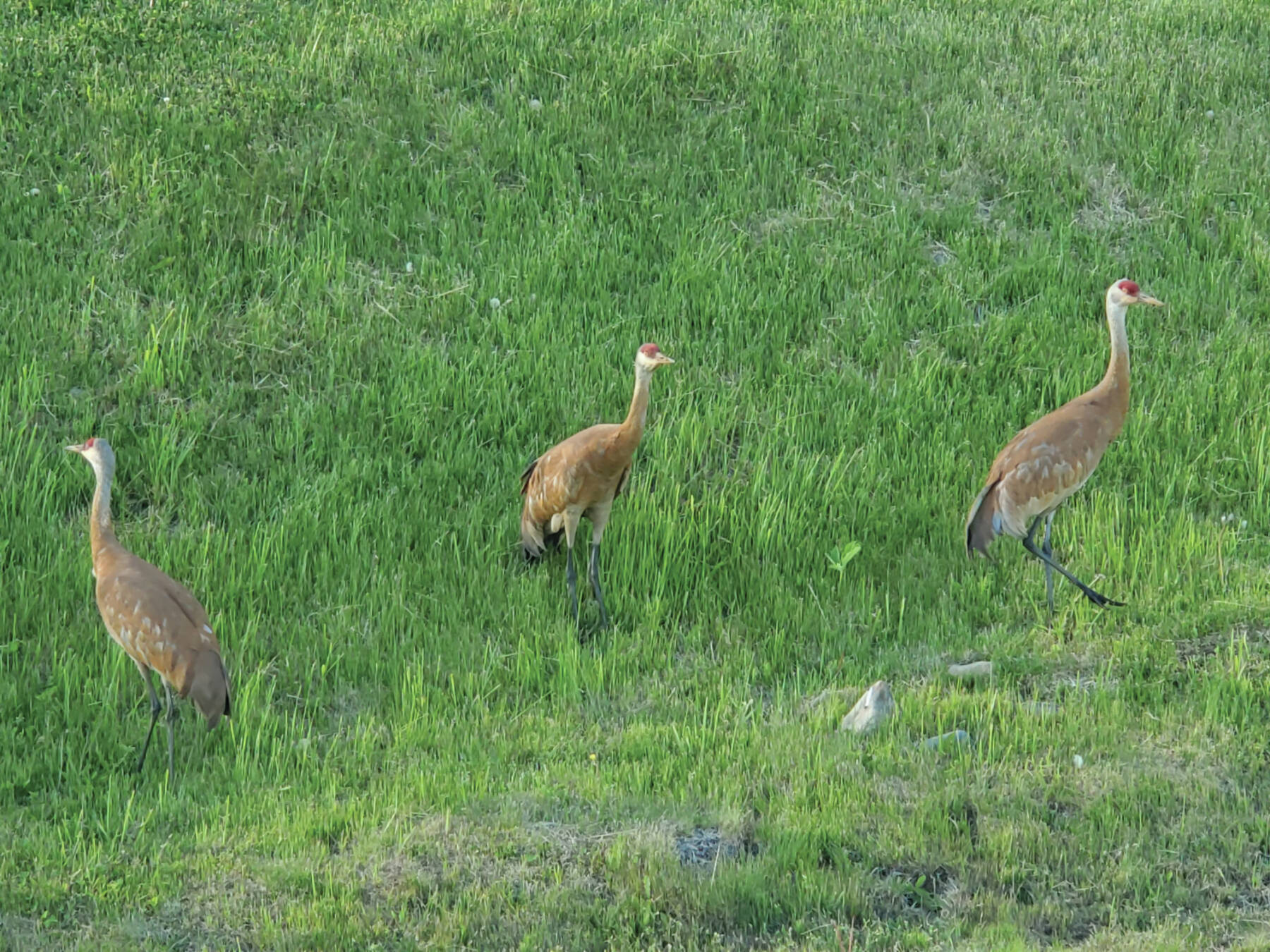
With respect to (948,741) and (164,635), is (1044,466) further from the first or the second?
(164,635)

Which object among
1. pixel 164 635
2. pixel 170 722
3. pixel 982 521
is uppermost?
pixel 164 635

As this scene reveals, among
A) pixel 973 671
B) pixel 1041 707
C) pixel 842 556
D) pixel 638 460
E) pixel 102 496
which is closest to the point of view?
pixel 1041 707

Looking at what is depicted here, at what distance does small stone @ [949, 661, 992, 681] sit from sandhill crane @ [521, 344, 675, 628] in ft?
5.56

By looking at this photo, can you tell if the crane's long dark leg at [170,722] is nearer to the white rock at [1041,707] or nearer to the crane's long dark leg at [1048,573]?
the white rock at [1041,707]

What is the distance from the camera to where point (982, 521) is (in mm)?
7391

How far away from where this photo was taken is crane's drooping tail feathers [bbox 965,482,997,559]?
288 inches

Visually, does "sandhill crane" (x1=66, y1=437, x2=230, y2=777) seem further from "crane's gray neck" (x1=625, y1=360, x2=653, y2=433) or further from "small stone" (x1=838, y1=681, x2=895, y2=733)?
"small stone" (x1=838, y1=681, x2=895, y2=733)

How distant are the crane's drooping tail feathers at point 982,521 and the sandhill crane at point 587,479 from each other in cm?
167

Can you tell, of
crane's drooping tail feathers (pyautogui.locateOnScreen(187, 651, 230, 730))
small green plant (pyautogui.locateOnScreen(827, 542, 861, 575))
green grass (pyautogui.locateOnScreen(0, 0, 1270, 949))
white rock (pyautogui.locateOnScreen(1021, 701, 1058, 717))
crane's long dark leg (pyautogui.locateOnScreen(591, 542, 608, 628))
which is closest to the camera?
green grass (pyautogui.locateOnScreen(0, 0, 1270, 949))

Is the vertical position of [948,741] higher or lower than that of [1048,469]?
lower

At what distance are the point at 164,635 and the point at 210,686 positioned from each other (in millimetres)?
273

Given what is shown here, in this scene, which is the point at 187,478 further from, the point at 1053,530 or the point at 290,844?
the point at 1053,530

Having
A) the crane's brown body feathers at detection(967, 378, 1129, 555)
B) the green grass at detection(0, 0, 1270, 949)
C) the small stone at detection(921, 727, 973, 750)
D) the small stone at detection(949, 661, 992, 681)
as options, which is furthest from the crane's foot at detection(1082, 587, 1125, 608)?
the small stone at detection(921, 727, 973, 750)

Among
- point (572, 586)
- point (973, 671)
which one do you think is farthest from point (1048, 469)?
point (572, 586)
